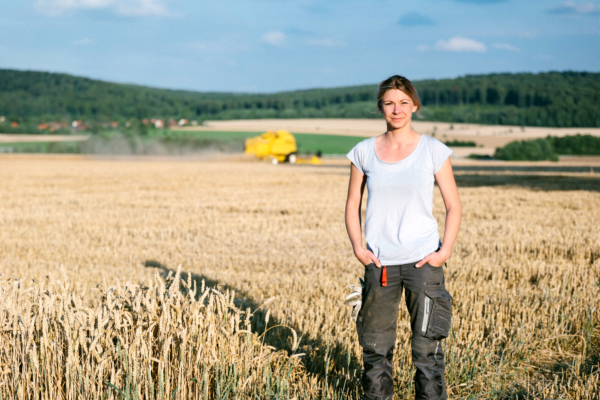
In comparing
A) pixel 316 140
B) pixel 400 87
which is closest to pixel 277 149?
pixel 316 140

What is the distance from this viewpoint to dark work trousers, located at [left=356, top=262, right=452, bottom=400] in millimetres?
3311

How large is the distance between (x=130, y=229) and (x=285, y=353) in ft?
25.4

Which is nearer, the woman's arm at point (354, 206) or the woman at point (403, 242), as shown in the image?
the woman at point (403, 242)

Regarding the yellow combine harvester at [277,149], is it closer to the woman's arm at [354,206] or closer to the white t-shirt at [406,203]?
the woman's arm at [354,206]

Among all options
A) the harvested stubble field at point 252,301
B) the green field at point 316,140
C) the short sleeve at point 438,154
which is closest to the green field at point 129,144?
the green field at point 316,140

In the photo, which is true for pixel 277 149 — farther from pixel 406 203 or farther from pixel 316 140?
pixel 406 203

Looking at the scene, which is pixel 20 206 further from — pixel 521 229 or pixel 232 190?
pixel 521 229

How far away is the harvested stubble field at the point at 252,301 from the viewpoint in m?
3.43

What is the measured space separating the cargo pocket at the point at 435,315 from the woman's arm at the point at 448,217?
A: 189 mm

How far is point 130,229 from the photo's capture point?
11266mm

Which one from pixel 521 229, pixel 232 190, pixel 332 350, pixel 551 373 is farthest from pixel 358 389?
pixel 232 190

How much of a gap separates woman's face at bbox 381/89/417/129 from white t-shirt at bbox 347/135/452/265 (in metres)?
0.17

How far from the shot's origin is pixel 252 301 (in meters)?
6.23

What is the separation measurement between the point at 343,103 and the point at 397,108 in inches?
4669
